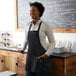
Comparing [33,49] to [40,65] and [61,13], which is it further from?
[61,13]

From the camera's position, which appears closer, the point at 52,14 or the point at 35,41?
the point at 35,41

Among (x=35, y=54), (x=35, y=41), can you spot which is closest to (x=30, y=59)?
A: (x=35, y=54)

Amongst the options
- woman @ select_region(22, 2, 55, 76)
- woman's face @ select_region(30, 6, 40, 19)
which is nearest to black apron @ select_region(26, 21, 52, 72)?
woman @ select_region(22, 2, 55, 76)

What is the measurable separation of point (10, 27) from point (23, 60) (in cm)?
109

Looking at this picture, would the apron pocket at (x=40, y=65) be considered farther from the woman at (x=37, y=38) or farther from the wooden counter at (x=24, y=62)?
the wooden counter at (x=24, y=62)

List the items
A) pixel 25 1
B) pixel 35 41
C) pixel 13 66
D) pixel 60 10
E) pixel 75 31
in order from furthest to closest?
pixel 25 1, pixel 13 66, pixel 60 10, pixel 75 31, pixel 35 41

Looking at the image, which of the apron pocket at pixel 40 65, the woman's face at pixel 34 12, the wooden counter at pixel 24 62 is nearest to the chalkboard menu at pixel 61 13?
the wooden counter at pixel 24 62

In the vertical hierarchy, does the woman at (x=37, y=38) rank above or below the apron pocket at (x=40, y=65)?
above

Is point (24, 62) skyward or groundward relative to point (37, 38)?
groundward

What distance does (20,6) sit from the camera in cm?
360

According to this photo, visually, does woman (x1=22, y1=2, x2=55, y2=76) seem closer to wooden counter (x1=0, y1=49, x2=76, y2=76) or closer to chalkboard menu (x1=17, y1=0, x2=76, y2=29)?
wooden counter (x1=0, y1=49, x2=76, y2=76)

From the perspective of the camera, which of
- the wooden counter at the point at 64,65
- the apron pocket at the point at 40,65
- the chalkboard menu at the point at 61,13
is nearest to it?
the apron pocket at the point at 40,65

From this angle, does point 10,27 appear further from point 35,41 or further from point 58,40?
point 35,41

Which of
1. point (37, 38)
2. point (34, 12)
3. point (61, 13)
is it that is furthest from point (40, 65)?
point (61, 13)
